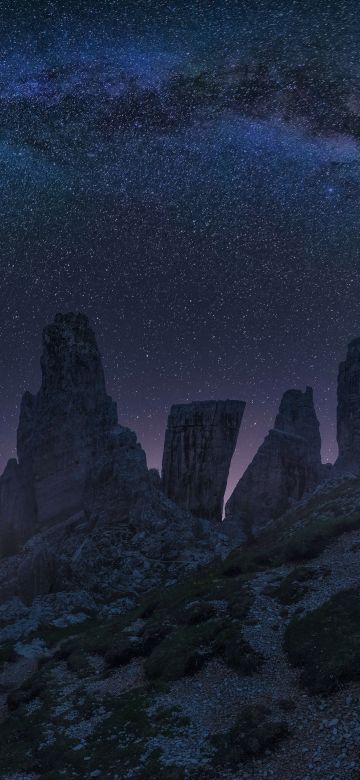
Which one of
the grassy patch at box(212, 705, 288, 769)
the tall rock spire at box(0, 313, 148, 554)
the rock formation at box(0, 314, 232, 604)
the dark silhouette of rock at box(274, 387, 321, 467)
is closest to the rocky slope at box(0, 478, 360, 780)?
the grassy patch at box(212, 705, 288, 769)

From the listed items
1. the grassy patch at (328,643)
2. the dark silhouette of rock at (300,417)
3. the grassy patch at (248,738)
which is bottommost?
the grassy patch at (248,738)

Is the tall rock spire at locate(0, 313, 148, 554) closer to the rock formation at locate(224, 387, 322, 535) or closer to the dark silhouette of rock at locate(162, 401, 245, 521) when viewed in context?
the dark silhouette of rock at locate(162, 401, 245, 521)

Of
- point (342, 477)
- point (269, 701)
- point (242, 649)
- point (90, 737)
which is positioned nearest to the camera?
point (269, 701)

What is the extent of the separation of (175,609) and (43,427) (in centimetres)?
6901

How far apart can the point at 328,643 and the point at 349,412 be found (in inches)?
3045

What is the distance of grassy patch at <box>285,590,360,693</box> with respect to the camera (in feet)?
74.7

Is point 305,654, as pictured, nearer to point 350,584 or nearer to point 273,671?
point 273,671

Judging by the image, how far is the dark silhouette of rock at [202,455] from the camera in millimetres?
108625

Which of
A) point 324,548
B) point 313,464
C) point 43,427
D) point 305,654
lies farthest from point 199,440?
point 305,654

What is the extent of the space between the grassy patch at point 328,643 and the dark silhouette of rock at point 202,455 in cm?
7726

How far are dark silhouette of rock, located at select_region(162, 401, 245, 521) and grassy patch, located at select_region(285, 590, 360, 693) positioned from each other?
7726 centimetres

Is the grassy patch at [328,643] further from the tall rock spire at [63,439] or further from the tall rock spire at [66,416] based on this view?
the tall rock spire at [66,416]

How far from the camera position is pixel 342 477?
3002 inches

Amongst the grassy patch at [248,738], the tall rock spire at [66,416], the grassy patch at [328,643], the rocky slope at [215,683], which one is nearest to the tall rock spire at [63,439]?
the tall rock spire at [66,416]
